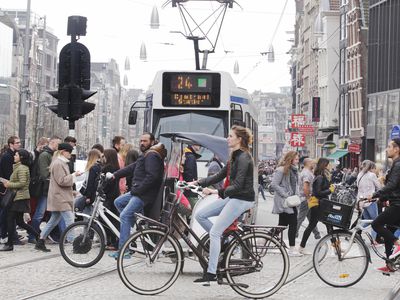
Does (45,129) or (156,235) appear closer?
(156,235)

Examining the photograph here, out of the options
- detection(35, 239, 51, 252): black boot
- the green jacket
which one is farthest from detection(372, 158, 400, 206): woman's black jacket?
the green jacket

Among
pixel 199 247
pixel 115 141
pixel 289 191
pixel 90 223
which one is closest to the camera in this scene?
pixel 199 247

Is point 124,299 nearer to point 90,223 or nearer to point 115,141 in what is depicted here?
point 90,223

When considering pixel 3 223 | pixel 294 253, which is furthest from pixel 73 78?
pixel 294 253

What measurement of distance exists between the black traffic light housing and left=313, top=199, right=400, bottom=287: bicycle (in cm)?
508

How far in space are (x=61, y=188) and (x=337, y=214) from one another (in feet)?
15.3

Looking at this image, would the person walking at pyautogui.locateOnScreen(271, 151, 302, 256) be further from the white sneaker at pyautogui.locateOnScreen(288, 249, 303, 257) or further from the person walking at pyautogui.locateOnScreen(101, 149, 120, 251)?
the person walking at pyautogui.locateOnScreen(101, 149, 120, 251)

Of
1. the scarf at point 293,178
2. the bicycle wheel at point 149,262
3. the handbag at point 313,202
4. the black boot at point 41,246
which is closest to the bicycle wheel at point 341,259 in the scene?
the bicycle wheel at point 149,262

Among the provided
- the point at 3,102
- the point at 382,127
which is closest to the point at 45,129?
the point at 3,102

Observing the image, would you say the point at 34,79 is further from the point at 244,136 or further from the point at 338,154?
the point at 244,136

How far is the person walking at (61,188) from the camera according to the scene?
14.9m

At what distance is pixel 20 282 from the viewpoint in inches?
458

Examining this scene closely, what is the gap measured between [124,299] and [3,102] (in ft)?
317

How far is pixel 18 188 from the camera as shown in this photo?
15656 mm
